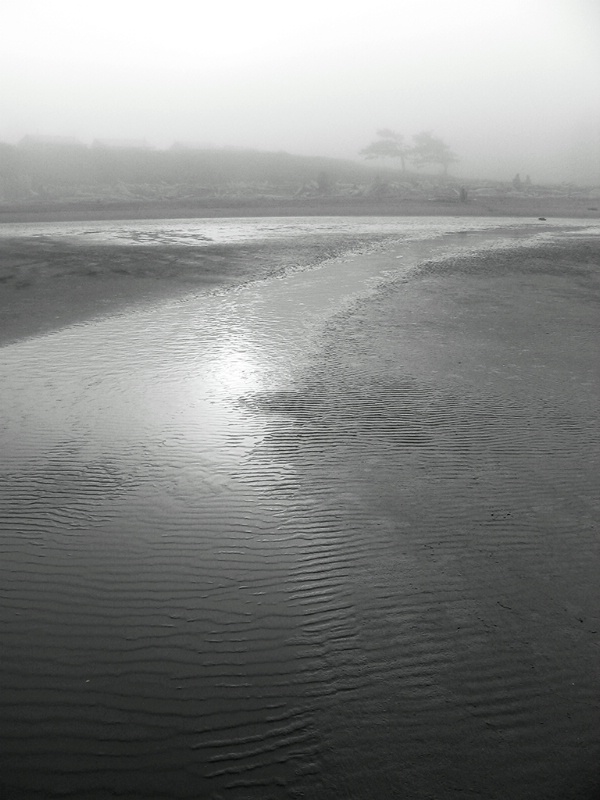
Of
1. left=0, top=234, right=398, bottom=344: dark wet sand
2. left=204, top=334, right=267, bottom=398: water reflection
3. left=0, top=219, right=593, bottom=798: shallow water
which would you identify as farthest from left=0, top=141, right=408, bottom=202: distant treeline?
left=0, top=219, right=593, bottom=798: shallow water

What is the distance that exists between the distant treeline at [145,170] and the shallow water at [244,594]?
35.6m

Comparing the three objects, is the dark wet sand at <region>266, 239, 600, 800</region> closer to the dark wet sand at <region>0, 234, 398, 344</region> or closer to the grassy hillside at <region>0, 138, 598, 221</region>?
the dark wet sand at <region>0, 234, 398, 344</region>

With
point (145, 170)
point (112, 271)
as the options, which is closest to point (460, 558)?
point (112, 271)

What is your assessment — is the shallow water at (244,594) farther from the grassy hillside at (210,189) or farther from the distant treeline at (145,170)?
the distant treeline at (145,170)

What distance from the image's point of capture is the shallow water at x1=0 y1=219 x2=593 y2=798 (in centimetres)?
271

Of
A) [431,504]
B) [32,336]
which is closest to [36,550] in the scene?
[431,504]

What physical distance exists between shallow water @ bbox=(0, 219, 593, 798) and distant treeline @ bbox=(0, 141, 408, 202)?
35592 millimetres

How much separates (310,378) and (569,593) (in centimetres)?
407

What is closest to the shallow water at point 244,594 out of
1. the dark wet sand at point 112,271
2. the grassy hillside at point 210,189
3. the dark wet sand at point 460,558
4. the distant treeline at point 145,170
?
the dark wet sand at point 460,558

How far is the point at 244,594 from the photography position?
12.2 feet

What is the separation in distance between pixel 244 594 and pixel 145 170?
177 ft

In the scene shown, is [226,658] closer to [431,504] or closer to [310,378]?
[431,504]

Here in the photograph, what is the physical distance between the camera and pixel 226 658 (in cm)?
322

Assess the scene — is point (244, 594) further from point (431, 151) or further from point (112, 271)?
point (431, 151)
